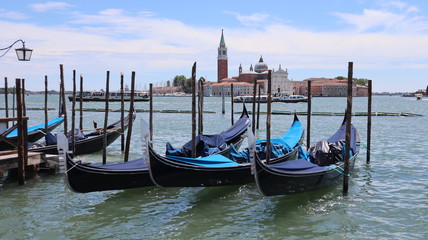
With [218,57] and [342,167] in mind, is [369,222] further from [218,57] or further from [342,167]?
[218,57]

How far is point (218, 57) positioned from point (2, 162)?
350 ft

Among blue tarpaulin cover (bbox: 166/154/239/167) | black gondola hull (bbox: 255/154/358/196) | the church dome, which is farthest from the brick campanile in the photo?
black gondola hull (bbox: 255/154/358/196)

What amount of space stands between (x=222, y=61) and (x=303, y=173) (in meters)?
108

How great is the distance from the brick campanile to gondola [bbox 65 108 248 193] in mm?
105512

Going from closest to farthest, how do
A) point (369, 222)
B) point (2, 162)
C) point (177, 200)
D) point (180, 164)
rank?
point (369, 222) → point (180, 164) → point (177, 200) → point (2, 162)

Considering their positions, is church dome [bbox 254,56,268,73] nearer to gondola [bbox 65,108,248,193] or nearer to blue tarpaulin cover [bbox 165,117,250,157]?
blue tarpaulin cover [bbox 165,117,250,157]

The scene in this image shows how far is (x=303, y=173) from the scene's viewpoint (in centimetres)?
656

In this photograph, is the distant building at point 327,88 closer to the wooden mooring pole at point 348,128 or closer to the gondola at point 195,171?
the wooden mooring pole at point 348,128

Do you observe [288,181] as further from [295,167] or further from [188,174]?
[188,174]

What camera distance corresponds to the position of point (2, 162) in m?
7.70

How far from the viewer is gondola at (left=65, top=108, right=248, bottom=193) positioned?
6320 mm

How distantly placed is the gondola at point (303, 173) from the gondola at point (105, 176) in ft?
5.73

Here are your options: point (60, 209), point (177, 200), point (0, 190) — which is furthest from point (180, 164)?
point (0, 190)

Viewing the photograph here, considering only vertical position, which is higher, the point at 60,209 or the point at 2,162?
the point at 2,162
